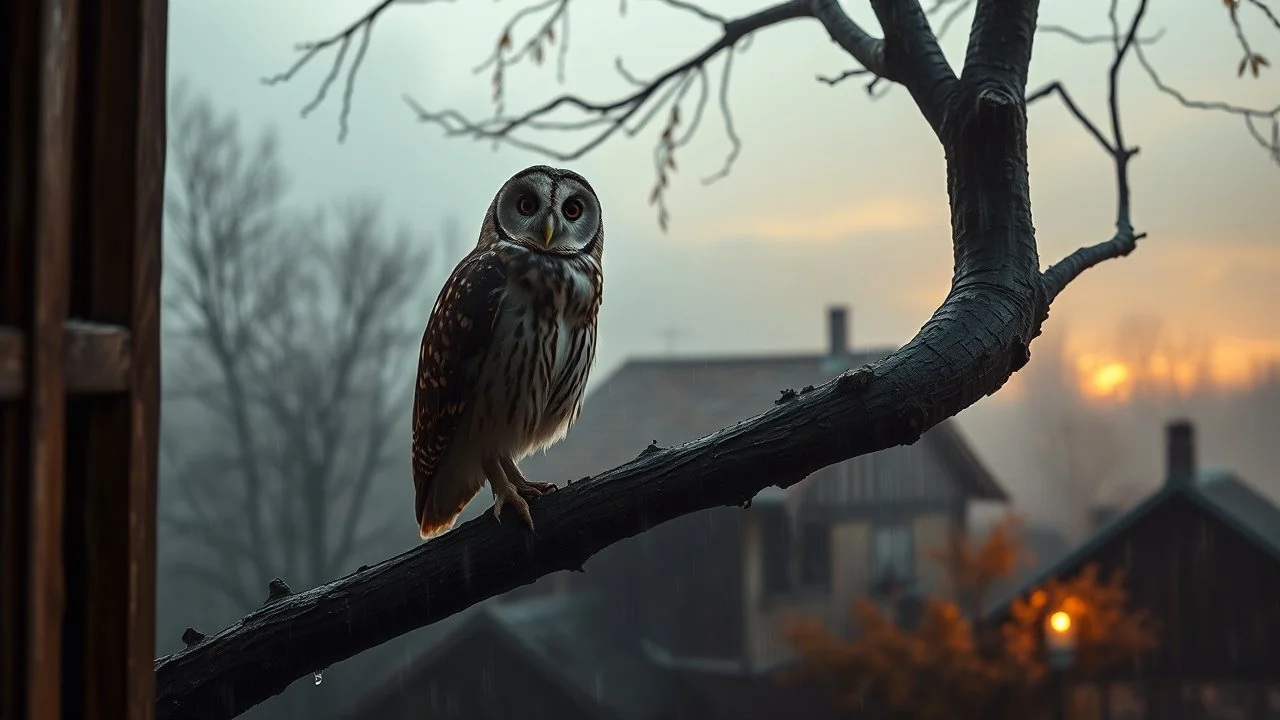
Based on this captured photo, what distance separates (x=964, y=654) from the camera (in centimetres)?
1078

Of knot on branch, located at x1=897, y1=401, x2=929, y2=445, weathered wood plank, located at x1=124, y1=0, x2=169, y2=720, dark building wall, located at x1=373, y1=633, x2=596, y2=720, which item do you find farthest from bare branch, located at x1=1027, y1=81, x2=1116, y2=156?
dark building wall, located at x1=373, y1=633, x2=596, y2=720

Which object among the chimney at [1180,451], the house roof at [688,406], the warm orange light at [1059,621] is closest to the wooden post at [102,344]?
→ the warm orange light at [1059,621]

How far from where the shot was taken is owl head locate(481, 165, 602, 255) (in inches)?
81.8

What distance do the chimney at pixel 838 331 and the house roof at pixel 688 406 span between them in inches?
5.9

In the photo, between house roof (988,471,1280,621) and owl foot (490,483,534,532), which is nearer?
owl foot (490,483,534,532)

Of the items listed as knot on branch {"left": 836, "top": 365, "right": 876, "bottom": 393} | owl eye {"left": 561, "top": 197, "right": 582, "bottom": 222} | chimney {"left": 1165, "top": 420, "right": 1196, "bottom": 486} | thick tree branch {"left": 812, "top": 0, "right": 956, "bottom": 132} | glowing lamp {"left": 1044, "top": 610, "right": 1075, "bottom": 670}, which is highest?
thick tree branch {"left": 812, "top": 0, "right": 956, "bottom": 132}

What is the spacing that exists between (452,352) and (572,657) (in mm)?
9878

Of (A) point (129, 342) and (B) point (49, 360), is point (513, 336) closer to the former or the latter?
(A) point (129, 342)

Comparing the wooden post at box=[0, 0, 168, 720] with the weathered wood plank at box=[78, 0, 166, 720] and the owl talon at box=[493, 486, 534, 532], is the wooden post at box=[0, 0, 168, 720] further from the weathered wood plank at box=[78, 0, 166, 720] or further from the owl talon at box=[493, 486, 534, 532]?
the owl talon at box=[493, 486, 534, 532]

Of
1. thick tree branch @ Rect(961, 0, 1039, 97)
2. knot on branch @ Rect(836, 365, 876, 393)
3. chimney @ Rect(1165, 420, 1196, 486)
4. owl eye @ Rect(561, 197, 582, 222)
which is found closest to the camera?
knot on branch @ Rect(836, 365, 876, 393)

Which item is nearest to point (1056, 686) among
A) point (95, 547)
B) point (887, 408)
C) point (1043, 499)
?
point (887, 408)

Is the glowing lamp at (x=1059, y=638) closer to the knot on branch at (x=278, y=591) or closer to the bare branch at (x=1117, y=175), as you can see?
the bare branch at (x=1117, y=175)

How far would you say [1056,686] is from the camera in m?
10.7

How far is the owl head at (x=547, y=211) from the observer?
208 cm
